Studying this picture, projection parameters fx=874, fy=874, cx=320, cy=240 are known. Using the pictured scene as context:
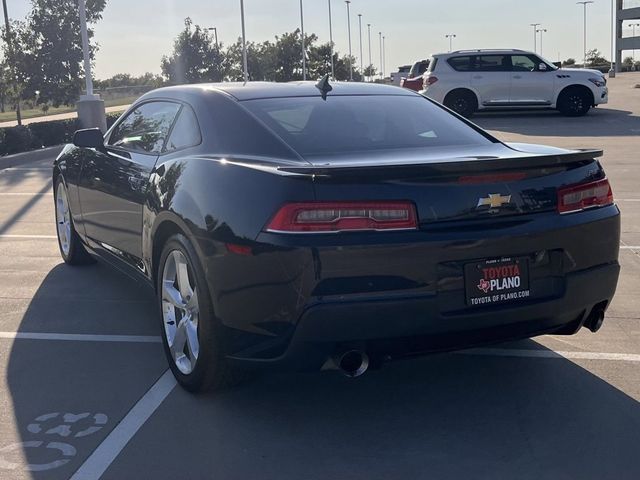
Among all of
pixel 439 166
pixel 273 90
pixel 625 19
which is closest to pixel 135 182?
pixel 273 90

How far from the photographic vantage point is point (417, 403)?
13.9 feet

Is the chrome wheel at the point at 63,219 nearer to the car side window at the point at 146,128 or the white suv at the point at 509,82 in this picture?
the car side window at the point at 146,128

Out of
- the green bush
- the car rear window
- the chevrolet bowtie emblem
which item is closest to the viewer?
the chevrolet bowtie emblem

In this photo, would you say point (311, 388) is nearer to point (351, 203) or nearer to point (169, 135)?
point (351, 203)

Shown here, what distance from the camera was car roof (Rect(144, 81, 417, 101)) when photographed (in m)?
4.96

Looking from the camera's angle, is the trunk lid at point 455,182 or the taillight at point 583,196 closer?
the trunk lid at point 455,182

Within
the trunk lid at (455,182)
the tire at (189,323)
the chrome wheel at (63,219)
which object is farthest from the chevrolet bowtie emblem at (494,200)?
the chrome wheel at (63,219)

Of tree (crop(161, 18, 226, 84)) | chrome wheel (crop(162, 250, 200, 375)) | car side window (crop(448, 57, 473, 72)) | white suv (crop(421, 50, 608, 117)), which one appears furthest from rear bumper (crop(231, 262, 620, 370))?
tree (crop(161, 18, 226, 84))

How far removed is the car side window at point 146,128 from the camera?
5.16 metres

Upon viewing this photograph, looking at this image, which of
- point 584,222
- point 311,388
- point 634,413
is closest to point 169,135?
point 311,388

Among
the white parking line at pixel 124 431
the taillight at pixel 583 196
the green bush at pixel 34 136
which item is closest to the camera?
the white parking line at pixel 124 431

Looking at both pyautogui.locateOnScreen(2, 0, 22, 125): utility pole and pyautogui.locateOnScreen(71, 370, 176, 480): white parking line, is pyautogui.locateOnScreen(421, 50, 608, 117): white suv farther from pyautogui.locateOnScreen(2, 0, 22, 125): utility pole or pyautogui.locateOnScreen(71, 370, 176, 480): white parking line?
pyautogui.locateOnScreen(71, 370, 176, 480): white parking line

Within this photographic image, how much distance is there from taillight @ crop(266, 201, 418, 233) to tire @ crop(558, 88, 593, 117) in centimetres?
2070

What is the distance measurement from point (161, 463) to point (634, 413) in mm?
2170
